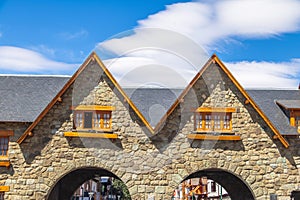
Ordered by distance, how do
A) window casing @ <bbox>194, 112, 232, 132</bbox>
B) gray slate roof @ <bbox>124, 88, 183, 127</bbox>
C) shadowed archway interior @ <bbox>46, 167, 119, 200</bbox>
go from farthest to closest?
1. shadowed archway interior @ <bbox>46, 167, 119, 200</bbox>
2. gray slate roof @ <bbox>124, 88, 183, 127</bbox>
3. window casing @ <bbox>194, 112, 232, 132</bbox>

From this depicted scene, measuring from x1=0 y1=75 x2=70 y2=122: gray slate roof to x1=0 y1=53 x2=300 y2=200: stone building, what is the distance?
104 mm

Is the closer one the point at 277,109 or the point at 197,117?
the point at 197,117

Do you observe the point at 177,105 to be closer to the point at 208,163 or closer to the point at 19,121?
the point at 208,163

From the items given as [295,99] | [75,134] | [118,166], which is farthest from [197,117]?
[295,99]

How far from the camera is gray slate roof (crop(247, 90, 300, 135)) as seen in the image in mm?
19000

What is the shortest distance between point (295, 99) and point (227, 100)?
562 cm

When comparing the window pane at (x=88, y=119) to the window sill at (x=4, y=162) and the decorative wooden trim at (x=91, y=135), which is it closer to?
the decorative wooden trim at (x=91, y=135)

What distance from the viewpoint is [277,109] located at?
20.7 m

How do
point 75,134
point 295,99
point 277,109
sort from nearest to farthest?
point 75,134 < point 277,109 < point 295,99

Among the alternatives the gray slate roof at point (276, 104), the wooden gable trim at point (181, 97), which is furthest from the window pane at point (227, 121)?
the gray slate roof at point (276, 104)

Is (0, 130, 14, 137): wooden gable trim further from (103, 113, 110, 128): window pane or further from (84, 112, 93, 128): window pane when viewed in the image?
(103, 113, 110, 128): window pane

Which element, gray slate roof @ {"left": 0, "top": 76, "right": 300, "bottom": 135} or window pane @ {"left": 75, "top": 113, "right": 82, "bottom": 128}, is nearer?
window pane @ {"left": 75, "top": 113, "right": 82, "bottom": 128}

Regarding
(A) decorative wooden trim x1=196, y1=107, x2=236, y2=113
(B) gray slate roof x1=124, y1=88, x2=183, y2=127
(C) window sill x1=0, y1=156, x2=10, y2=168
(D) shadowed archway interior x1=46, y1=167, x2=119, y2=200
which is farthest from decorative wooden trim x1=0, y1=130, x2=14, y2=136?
(A) decorative wooden trim x1=196, y1=107, x2=236, y2=113

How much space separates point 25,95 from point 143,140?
633cm
